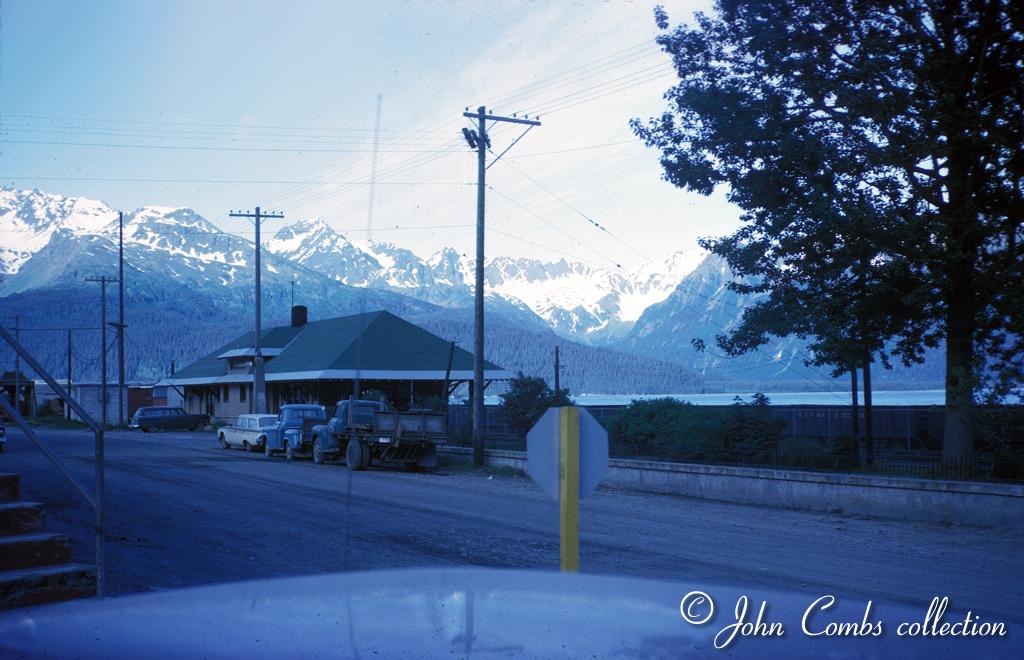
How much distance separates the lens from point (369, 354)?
5231cm

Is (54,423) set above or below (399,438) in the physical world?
below

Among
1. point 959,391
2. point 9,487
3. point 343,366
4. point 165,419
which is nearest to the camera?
point 9,487

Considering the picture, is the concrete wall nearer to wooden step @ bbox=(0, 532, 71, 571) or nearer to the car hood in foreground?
the car hood in foreground

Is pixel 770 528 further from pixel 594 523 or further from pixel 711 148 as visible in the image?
pixel 711 148

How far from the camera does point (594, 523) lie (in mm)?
15219

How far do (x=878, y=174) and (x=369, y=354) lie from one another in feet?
119

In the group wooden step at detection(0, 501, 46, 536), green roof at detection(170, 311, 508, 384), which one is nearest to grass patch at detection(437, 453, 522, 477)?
green roof at detection(170, 311, 508, 384)

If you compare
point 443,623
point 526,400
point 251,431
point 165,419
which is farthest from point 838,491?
point 165,419

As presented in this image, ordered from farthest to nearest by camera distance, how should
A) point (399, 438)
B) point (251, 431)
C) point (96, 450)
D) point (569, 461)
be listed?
1. point (251, 431)
2. point (399, 438)
3. point (96, 450)
4. point (569, 461)

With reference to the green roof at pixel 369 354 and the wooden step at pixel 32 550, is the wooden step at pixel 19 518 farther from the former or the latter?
the green roof at pixel 369 354

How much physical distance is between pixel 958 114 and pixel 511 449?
54.8 ft

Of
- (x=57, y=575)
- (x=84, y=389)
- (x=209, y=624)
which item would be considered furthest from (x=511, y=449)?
(x=84, y=389)

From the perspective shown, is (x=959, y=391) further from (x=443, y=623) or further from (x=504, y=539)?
(x=443, y=623)

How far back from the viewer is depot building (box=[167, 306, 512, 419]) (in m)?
51.0
